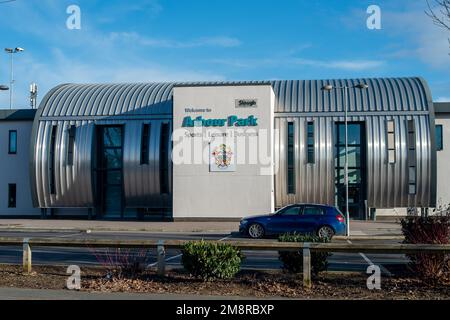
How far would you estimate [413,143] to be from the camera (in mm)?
33656

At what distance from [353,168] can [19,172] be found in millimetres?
22821

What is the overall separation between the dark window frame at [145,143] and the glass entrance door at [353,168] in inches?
471

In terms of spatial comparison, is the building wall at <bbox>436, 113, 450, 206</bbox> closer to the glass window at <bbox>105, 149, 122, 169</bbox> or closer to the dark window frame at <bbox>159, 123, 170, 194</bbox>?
the dark window frame at <bbox>159, 123, 170, 194</bbox>

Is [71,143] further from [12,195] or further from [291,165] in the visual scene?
[291,165]

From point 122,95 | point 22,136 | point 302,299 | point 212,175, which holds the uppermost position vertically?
point 122,95

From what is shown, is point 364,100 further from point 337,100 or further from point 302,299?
point 302,299

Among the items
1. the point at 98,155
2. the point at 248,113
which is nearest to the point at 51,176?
the point at 98,155

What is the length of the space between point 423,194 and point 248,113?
38.8ft

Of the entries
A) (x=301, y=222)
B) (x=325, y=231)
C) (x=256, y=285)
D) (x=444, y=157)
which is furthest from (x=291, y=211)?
(x=444, y=157)

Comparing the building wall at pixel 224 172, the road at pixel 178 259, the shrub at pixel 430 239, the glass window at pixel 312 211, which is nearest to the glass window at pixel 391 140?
the building wall at pixel 224 172

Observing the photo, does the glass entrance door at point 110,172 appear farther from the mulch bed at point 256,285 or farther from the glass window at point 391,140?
the mulch bed at point 256,285

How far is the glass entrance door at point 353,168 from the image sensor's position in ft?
116

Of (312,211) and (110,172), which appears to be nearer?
(312,211)

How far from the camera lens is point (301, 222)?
21828mm
